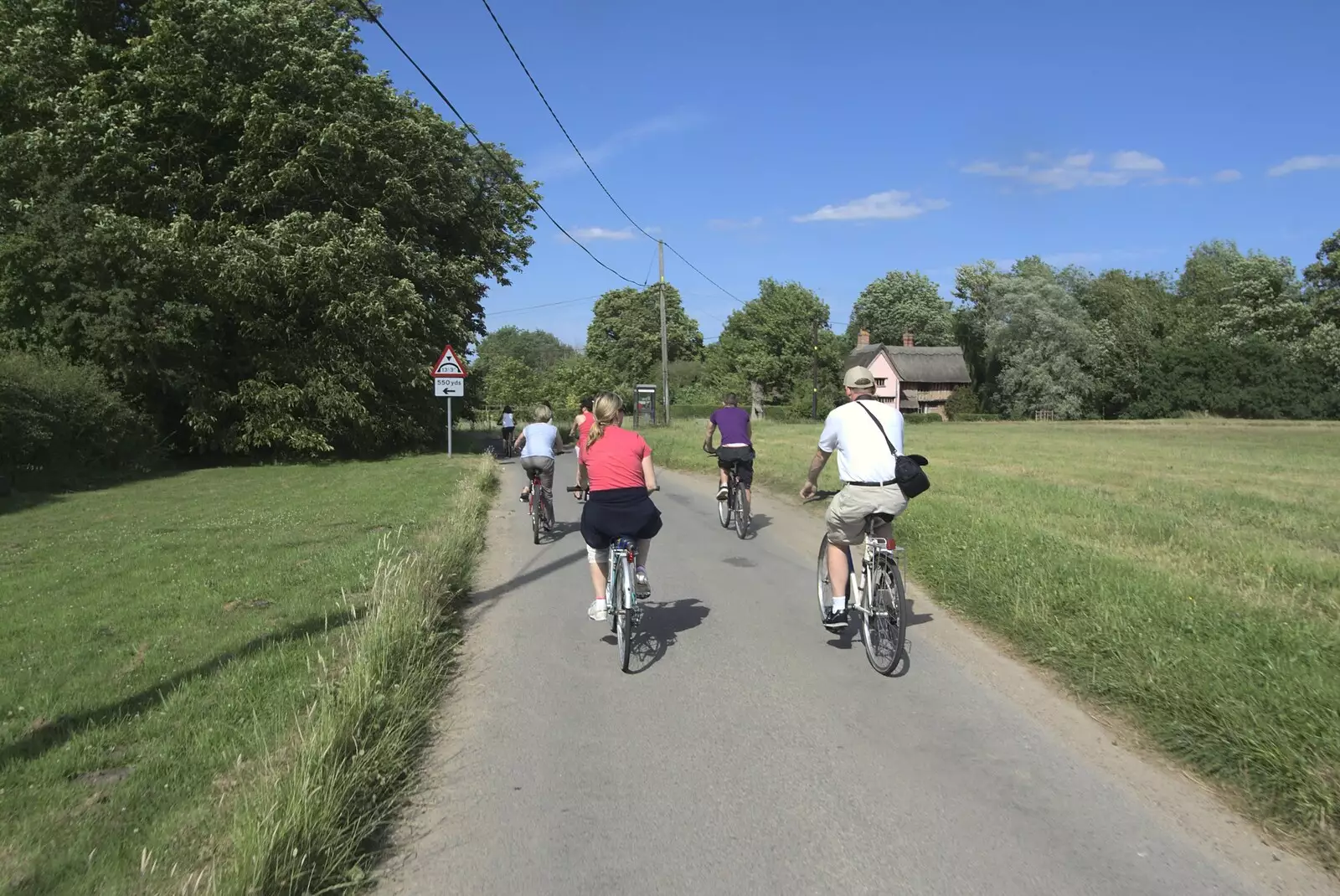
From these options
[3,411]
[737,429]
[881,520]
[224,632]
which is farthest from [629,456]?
[3,411]

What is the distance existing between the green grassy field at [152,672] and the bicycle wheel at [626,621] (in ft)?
5.99

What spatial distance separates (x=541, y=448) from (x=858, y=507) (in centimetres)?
655

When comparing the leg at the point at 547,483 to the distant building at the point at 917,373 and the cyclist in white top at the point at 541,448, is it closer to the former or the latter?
the cyclist in white top at the point at 541,448

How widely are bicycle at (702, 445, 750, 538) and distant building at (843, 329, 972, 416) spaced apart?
7265 centimetres

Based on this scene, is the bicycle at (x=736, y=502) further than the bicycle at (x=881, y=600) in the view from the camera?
Yes

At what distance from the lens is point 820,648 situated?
21.2 feet

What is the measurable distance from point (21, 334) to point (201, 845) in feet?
86.3

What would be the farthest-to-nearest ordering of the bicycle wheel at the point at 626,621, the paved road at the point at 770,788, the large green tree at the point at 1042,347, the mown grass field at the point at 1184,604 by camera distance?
the large green tree at the point at 1042,347
the bicycle wheel at the point at 626,621
the mown grass field at the point at 1184,604
the paved road at the point at 770,788

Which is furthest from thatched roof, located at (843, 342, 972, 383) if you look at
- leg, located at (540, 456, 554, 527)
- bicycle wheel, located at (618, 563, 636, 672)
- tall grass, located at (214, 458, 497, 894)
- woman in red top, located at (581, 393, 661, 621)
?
tall grass, located at (214, 458, 497, 894)

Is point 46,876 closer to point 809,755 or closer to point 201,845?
point 201,845

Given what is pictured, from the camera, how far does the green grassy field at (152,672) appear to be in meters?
3.54

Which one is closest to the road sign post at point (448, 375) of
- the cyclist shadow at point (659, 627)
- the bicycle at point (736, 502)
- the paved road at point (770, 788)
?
the bicycle at point (736, 502)

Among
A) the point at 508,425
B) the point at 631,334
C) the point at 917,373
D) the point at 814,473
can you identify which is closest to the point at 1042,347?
the point at 917,373

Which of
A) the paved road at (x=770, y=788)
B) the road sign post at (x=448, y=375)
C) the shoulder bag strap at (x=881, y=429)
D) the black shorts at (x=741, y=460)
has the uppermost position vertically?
the road sign post at (x=448, y=375)
